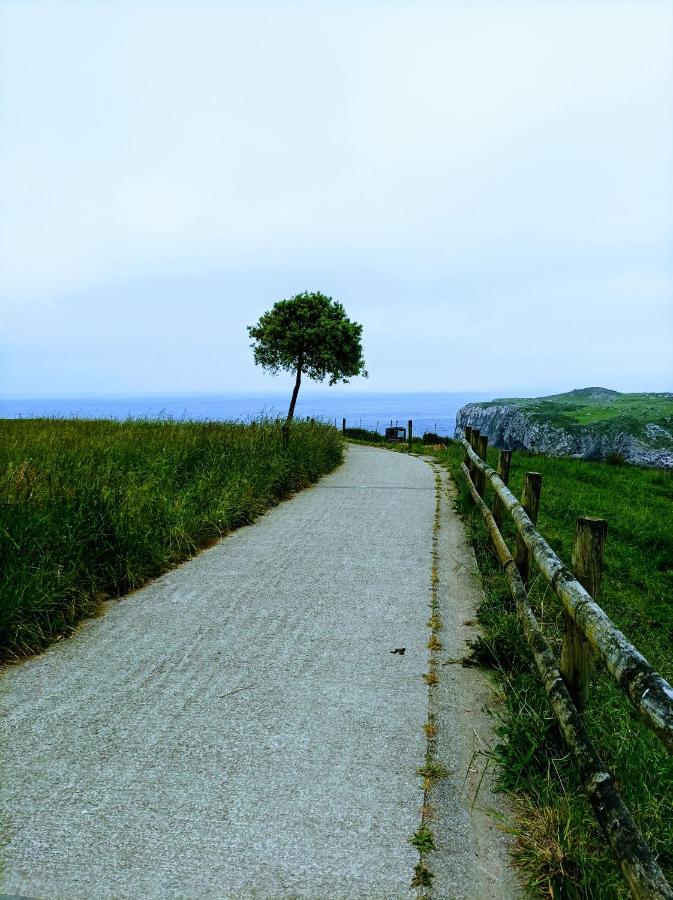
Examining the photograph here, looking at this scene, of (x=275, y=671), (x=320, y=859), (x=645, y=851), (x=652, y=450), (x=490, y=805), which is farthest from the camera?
(x=652, y=450)

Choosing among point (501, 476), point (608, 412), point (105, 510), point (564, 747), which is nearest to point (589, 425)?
point (608, 412)

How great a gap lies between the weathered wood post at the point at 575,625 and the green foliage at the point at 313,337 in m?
26.7

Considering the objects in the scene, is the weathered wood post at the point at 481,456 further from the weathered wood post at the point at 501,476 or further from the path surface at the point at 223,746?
the path surface at the point at 223,746

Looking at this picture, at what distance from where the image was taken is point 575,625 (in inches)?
109

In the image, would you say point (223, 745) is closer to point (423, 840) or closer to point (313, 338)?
point (423, 840)

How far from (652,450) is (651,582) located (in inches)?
504

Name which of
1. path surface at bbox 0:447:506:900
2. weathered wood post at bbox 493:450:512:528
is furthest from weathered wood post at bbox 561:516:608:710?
weathered wood post at bbox 493:450:512:528

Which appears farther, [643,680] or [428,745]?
[428,745]

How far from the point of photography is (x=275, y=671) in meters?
3.71

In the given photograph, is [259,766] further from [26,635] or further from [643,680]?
[26,635]

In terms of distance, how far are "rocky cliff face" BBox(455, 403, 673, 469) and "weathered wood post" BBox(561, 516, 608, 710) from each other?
593 inches

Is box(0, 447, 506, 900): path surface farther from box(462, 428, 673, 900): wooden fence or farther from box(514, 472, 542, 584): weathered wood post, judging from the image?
box(514, 472, 542, 584): weathered wood post

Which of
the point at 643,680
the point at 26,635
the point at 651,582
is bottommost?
the point at 651,582

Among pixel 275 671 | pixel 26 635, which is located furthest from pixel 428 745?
pixel 26 635
